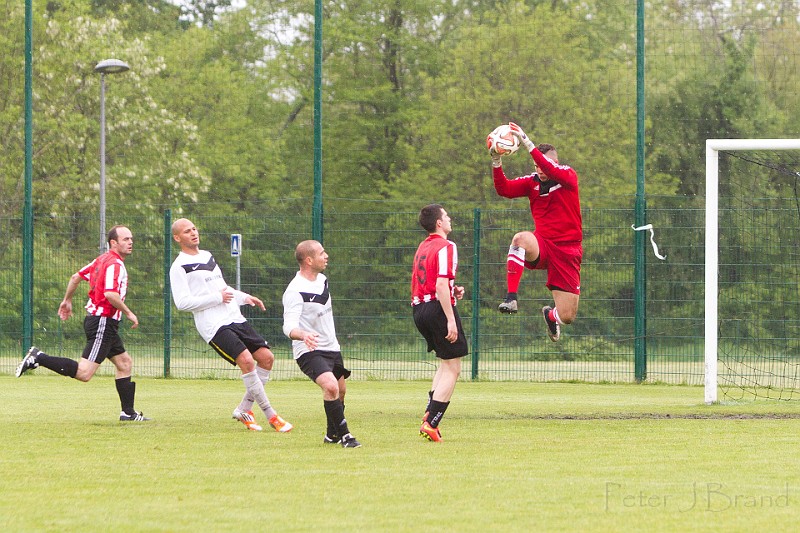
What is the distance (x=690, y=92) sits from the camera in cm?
2628

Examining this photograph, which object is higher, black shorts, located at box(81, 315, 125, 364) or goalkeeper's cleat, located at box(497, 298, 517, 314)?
goalkeeper's cleat, located at box(497, 298, 517, 314)

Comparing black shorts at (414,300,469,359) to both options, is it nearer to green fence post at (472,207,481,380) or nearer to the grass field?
the grass field

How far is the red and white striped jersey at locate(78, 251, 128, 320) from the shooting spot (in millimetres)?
10773

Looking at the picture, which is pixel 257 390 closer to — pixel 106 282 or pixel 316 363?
pixel 316 363

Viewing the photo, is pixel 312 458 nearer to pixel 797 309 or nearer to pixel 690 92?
pixel 797 309

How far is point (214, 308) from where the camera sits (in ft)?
33.1

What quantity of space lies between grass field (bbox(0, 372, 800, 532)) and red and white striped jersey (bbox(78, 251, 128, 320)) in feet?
3.33

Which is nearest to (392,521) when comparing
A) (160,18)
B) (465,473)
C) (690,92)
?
(465,473)

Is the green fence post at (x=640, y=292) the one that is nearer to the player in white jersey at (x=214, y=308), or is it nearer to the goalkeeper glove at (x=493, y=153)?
the goalkeeper glove at (x=493, y=153)

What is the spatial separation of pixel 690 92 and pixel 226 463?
2045cm

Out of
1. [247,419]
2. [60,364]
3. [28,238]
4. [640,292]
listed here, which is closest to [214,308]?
[247,419]

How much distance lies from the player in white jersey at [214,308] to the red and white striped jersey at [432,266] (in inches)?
55.9

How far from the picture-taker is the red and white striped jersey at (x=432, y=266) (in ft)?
29.8

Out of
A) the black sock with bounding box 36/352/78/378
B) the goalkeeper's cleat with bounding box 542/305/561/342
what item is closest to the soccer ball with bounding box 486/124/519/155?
the goalkeeper's cleat with bounding box 542/305/561/342
